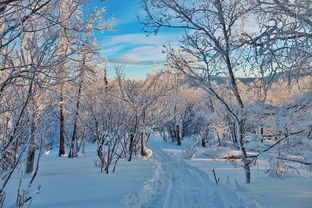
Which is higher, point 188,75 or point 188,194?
point 188,75

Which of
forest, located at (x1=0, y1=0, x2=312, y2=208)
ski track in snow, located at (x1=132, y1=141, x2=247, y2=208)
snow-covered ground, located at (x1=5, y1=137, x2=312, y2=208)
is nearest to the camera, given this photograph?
forest, located at (x1=0, y1=0, x2=312, y2=208)

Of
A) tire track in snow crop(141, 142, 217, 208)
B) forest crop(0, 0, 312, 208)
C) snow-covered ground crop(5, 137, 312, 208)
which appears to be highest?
forest crop(0, 0, 312, 208)

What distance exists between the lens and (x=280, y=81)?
208 inches

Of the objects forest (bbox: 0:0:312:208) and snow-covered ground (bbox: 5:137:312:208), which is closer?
forest (bbox: 0:0:312:208)

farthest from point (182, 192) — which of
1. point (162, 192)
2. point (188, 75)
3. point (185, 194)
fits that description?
point (188, 75)

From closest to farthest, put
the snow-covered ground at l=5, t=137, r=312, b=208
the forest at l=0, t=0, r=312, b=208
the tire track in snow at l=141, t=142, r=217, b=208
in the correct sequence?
the forest at l=0, t=0, r=312, b=208 < the snow-covered ground at l=5, t=137, r=312, b=208 < the tire track in snow at l=141, t=142, r=217, b=208

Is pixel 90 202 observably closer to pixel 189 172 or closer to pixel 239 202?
pixel 239 202

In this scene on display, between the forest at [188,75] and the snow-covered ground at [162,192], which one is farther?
the snow-covered ground at [162,192]

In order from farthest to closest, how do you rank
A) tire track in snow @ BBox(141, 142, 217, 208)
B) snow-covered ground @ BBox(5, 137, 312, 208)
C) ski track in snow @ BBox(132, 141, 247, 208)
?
1. tire track in snow @ BBox(141, 142, 217, 208)
2. ski track in snow @ BBox(132, 141, 247, 208)
3. snow-covered ground @ BBox(5, 137, 312, 208)

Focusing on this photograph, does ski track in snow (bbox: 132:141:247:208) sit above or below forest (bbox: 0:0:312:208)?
below

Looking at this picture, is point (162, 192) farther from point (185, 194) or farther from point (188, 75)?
point (188, 75)

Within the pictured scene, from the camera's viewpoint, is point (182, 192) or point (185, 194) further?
point (182, 192)

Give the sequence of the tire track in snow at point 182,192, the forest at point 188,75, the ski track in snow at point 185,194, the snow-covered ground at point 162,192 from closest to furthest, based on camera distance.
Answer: the forest at point 188,75 < the snow-covered ground at point 162,192 < the ski track in snow at point 185,194 < the tire track in snow at point 182,192

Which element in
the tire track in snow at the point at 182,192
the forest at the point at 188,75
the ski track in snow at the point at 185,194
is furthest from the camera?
the tire track in snow at the point at 182,192
